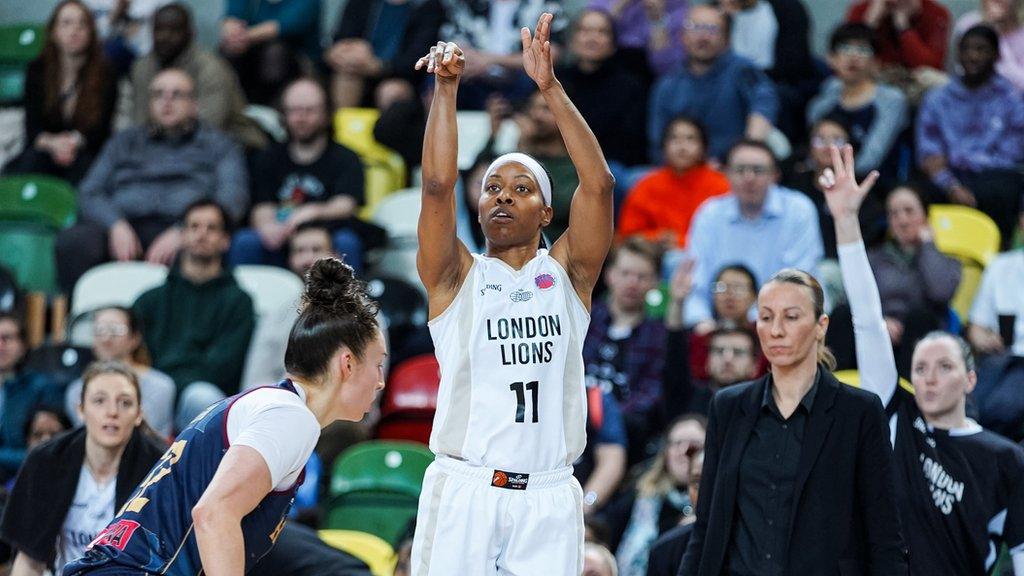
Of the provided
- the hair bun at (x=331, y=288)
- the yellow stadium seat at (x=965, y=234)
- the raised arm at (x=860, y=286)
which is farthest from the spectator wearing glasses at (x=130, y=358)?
the yellow stadium seat at (x=965, y=234)

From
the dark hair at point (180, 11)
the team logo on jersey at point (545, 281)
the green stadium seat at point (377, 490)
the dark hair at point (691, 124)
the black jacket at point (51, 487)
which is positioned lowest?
the green stadium seat at point (377, 490)

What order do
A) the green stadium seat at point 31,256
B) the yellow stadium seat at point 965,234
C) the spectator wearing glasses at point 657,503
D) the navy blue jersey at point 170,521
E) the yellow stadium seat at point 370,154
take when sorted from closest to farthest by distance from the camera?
the navy blue jersey at point 170,521, the spectator wearing glasses at point 657,503, the yellow stadium seat at point 965,234, the green stadium seat at point 31,256, the yellow stadium seat at point 370,154

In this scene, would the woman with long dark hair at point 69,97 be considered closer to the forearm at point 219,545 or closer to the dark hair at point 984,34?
the dark hair at point 984,34

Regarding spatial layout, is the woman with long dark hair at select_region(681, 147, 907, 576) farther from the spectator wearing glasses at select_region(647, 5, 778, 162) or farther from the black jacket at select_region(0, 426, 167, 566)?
the spectator wearing glasses at select_region(647, 5, 778, 162)

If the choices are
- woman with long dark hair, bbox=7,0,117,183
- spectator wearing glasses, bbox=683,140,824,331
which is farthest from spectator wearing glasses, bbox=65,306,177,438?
spectator wearing glasses, bbox=683,140,824,331

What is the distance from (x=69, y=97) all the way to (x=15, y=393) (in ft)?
10.3

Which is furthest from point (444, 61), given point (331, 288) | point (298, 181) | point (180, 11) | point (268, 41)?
point (268, 41)

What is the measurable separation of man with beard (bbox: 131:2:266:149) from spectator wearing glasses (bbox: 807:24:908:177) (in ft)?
13.7

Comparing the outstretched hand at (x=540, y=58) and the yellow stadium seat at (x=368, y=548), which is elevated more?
the outstretched hand at (x=540, y=58)

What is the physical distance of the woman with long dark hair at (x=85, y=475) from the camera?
248 inches

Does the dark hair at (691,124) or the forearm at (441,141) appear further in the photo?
the dark hair at (691,124)

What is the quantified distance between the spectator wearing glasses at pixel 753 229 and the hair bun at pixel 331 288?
4.89 meters

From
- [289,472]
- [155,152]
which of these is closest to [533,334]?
[289,472]

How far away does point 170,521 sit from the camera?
161 inches
